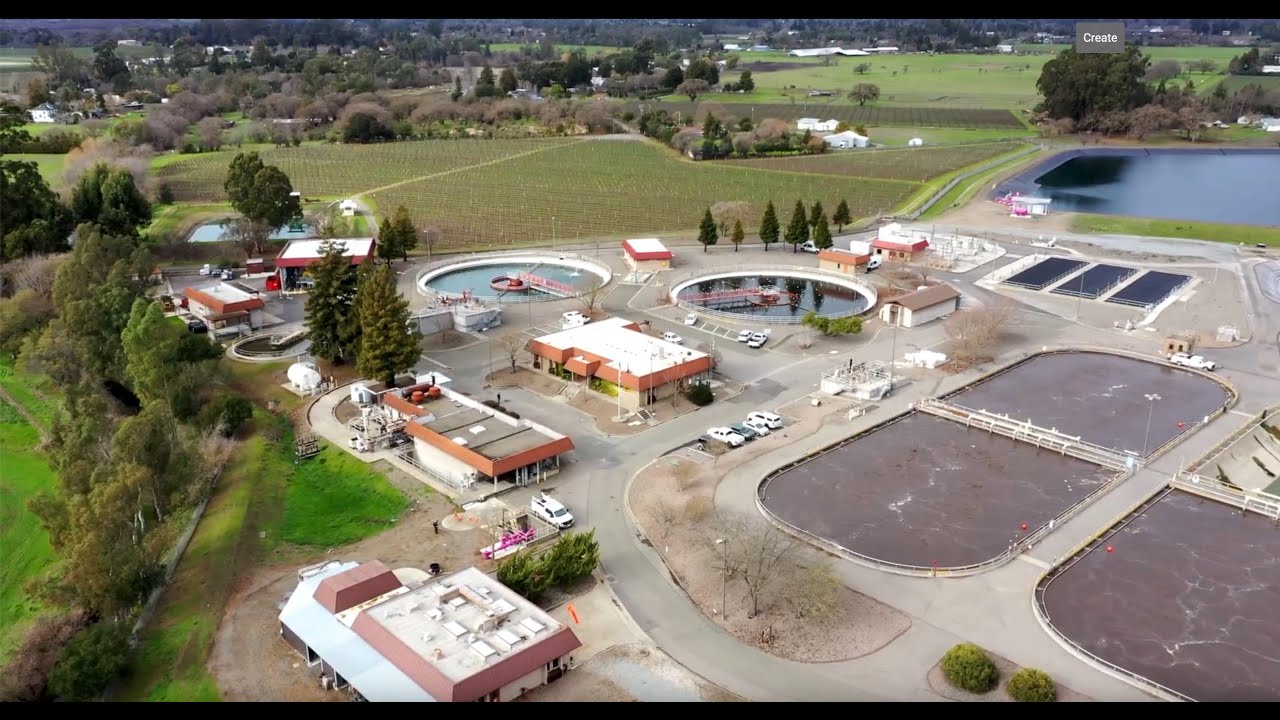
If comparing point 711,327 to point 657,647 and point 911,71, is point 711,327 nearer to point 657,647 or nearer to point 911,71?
point 657,647

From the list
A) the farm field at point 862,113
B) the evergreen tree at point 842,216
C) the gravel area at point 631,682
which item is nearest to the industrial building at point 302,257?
the evergreen tree at point 842,216

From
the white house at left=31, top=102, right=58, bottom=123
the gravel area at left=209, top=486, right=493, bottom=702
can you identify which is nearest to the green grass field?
the white house at left=31, top=102, right=58, bottom=123

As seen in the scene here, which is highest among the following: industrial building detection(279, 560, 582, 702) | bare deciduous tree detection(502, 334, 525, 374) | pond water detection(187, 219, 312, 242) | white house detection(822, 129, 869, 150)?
white house detection(822, 129, 869, 150)

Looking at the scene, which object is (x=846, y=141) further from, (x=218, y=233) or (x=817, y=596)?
(x=817, y=596)

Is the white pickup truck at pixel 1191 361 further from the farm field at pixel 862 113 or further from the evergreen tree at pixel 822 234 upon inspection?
the farm field at pixel 862 113

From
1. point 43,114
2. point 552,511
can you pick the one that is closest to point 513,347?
point 552,511

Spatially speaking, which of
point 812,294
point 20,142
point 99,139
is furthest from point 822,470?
point 99,139

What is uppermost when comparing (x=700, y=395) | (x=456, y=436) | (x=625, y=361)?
(x=625, y=361)

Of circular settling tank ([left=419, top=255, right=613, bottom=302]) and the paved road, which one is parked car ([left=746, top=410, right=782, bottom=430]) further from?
circular settling tank ([left=419, top=255, right=613, bottom=302])
